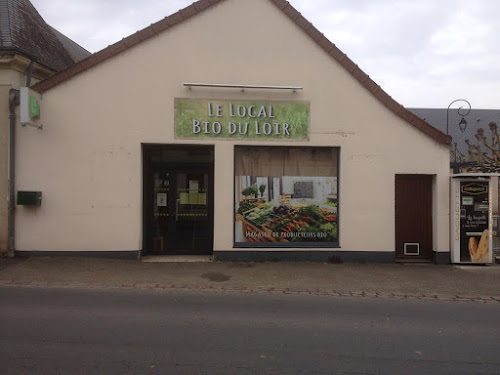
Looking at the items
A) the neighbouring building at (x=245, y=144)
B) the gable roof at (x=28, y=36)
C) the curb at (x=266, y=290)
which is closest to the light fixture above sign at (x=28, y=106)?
Answer: the neighbouring building at (x=245, y=144)

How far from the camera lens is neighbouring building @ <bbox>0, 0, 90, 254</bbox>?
10172 millimetres

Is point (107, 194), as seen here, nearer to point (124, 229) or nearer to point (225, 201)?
point (124, 229)

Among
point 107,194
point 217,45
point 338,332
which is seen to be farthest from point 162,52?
point 338,332

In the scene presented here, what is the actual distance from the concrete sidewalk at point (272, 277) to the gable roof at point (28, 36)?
5.00m

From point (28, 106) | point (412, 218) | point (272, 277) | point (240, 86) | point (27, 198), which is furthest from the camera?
point (412, 218)

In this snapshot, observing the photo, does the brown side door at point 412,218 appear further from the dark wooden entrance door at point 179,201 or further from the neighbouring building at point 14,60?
the neighbouring building at point 14,60

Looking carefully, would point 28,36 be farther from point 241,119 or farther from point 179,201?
point 241,119

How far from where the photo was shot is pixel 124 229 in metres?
10.4

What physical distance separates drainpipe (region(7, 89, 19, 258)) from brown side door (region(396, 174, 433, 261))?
9.18 m

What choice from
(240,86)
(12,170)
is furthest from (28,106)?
(240,86)

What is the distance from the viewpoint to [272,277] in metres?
8.92

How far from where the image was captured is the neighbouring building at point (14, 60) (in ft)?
33.4

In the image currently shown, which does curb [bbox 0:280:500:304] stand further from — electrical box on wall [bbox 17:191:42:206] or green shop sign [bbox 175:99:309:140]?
green shop sign [bbox 175:99:309:140]

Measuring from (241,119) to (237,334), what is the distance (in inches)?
245
